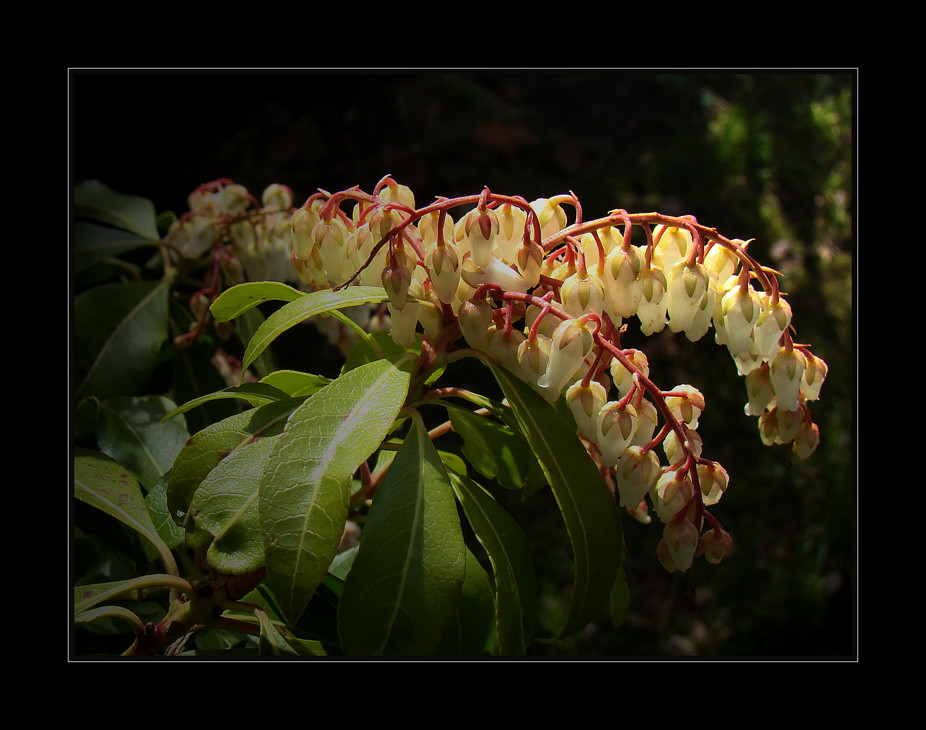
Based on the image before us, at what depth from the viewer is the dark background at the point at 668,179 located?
2277 mm

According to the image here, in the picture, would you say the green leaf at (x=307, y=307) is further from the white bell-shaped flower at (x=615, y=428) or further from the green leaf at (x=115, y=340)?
the green leaf at (x=115, y=340)

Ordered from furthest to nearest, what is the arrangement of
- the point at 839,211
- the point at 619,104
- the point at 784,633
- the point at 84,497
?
the point at 619,104 → the point at 839,211 → the point at 784,633 → the point at 84,497

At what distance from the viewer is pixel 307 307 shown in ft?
2.22

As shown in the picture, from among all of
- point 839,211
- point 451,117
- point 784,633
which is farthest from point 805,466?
point 451,117

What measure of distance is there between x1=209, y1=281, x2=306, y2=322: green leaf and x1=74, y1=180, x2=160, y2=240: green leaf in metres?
0.47

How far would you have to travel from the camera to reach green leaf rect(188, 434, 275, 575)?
2.06 feet

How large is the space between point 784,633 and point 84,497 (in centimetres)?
205

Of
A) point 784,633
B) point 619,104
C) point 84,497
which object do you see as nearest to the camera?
point 84,497

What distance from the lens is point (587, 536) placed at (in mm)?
664

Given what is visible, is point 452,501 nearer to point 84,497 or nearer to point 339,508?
point 339,508

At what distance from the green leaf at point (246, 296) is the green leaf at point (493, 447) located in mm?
190

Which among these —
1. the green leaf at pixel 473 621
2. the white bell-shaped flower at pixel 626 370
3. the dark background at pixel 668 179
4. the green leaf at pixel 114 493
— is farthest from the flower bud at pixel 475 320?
the dark background at pixel 668 179

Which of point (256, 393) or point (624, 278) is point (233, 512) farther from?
point (624, 278)

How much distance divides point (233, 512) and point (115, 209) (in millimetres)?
721
